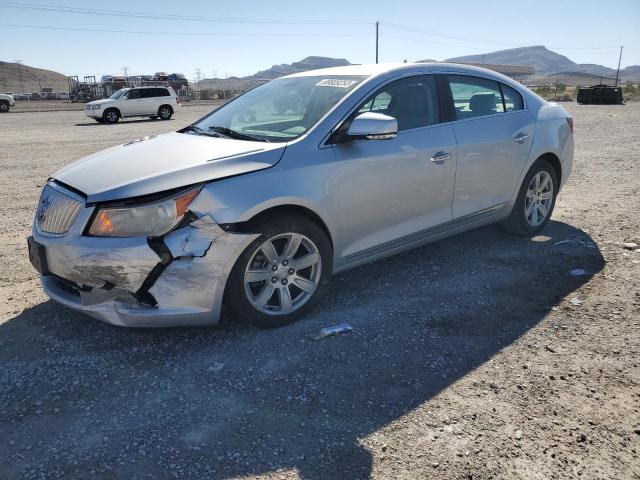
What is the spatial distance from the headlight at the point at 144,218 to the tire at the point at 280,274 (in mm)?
489

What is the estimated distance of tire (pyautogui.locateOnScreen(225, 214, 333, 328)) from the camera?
3395mm

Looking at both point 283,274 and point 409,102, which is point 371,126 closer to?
point 409,102

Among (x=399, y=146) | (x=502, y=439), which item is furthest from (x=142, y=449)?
(x=399, y=146)

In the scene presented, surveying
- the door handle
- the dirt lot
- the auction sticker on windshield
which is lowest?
the dirt lot

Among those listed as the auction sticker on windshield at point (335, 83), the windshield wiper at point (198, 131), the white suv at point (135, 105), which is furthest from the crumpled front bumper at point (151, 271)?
the white suv at point (135, 105)

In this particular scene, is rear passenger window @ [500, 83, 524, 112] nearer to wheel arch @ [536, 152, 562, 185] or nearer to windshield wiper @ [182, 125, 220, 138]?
wheel arch @ [536, 152, 562, 185]

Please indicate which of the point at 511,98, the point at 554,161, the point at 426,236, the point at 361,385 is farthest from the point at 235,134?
the point at 554,161

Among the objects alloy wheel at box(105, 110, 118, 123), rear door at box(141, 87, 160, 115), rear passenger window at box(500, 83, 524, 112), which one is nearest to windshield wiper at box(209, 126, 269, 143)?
rear passenger window at box(500, 83, 524, 112)

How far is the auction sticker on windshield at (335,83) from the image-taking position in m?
4.13

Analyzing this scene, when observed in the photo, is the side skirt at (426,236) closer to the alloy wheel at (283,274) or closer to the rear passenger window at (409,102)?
the alloy wheel at (283,274)

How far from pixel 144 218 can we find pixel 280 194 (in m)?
0.84

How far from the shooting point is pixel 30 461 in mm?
2453

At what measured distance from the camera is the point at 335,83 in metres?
4.24

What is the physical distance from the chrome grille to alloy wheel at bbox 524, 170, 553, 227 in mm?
4112
